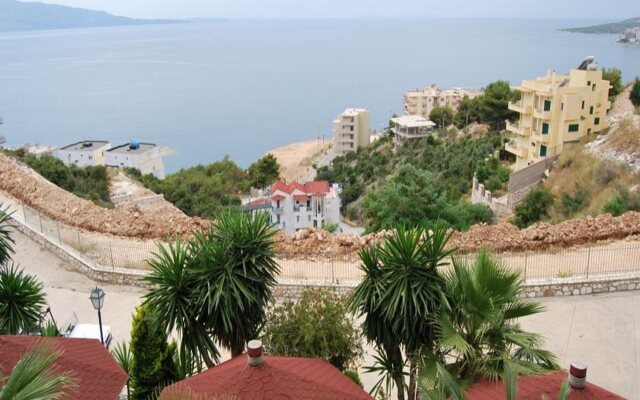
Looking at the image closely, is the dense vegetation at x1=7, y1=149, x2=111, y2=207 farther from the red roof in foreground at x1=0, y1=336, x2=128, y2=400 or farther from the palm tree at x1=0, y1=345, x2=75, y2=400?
the palm tree at x1=0, y1=345, x2=75, y2=400

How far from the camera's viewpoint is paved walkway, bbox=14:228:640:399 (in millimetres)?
10898

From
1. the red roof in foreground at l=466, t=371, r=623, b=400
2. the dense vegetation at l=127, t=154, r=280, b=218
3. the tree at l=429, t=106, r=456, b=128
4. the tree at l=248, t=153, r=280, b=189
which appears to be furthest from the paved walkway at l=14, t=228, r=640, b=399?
the tree at l=429, t=106, r=456, b=128

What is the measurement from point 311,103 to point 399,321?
159 metres

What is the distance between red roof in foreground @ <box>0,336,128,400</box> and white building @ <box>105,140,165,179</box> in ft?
225

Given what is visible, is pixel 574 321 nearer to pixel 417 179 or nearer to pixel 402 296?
pixel 402 296

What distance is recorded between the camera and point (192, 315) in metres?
8.95

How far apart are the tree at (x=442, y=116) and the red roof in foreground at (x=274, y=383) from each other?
8286cm

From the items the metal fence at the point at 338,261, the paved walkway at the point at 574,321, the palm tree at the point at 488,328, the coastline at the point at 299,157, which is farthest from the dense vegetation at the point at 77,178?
the coastline at the point at 299,157

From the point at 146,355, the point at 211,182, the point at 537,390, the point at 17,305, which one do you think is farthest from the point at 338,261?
the point at 211,182

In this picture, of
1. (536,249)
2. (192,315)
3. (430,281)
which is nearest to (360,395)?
(430,281)

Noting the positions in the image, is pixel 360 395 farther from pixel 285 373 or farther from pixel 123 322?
pixel 123 322

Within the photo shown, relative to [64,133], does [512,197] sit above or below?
above

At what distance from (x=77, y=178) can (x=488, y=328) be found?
31.3m

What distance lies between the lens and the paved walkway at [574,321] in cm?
1090
